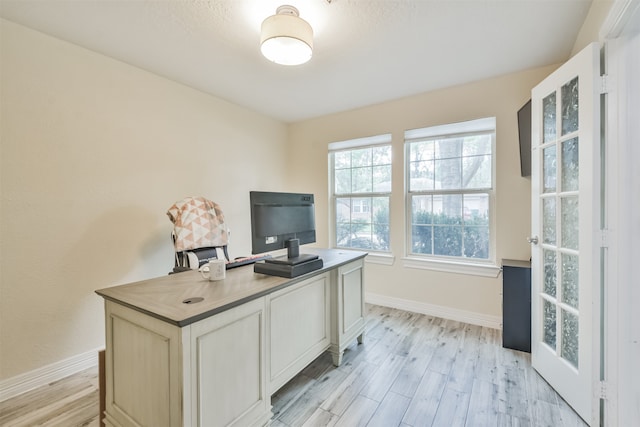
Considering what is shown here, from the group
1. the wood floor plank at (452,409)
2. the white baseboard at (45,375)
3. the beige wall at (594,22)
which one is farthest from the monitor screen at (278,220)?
the beige wall at (594,22)

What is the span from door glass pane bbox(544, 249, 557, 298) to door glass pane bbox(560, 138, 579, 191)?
18.9 inches

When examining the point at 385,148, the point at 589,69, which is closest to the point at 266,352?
the point at 589,69

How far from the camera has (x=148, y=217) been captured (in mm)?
2654

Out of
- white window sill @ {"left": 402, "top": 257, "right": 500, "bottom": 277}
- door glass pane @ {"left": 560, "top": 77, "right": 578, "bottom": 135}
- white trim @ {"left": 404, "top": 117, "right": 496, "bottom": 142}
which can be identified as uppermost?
white trim @ {"left": 404, "top": 117, "right": 496, "bottom": 142}

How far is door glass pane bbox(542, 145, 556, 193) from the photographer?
1921 millimetres

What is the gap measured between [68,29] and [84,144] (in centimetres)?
83

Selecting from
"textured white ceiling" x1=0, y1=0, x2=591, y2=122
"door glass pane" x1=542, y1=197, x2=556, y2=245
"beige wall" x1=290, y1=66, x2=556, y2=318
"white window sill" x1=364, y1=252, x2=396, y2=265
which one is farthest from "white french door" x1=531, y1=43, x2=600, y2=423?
"white window sill" x1=364, y1=252, x2=396, y2=265

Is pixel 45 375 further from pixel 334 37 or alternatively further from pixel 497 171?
pixel 497 171

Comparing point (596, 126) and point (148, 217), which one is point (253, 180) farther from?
point (596, 126)

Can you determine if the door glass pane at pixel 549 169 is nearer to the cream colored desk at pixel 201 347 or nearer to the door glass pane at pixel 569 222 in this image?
the door glass pane at pixel 569 222

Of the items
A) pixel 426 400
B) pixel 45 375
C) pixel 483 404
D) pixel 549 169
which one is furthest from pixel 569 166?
pixel 45 375

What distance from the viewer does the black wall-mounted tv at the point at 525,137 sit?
2.41 m

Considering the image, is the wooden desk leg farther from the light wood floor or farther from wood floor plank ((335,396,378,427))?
wood floor plank ((335,396,378,427))

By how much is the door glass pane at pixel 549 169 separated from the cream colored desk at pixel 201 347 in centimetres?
183
